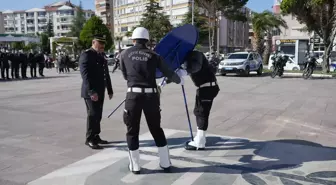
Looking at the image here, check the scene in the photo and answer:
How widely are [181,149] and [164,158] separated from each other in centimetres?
102

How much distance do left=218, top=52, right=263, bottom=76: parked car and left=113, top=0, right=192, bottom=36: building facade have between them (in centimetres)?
4455

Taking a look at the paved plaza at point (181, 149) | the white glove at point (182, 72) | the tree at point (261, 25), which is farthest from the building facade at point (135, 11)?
the white glove at point (182, 72)

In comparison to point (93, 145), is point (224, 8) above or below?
above

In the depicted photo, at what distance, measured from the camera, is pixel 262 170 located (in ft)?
13.8

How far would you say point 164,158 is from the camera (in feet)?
13.5

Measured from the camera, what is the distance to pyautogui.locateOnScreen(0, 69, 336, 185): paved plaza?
13.0 feet

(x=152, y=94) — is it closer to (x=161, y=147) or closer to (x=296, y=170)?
(x=161, y=147)

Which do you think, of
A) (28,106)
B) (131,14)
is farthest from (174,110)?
(131,14)

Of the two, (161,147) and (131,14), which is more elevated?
(131,14)

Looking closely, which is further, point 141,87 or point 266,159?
point 266,159

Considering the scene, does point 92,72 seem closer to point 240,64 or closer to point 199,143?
point 199,143

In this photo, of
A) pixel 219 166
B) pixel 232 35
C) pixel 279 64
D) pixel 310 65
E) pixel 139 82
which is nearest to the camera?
pixel 139 82

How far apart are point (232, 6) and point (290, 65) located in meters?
11.9

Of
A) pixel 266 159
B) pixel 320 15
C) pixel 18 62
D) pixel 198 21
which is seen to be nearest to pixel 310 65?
pixel 320 15
